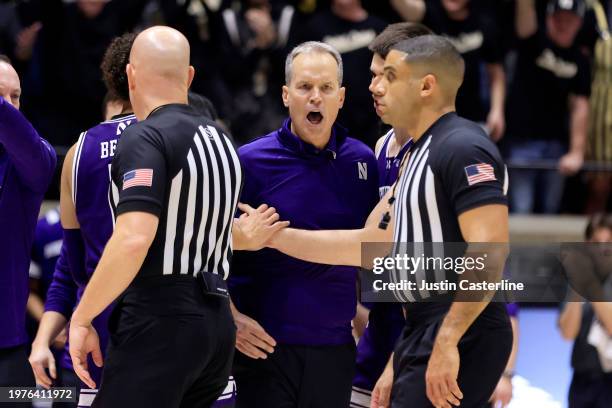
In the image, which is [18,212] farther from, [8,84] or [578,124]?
[578,124]

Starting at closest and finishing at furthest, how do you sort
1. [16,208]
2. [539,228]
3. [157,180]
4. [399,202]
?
[157,180], [399,202], [16,208], [539,228]

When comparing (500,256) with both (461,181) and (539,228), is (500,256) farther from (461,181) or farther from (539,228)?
(539,228)

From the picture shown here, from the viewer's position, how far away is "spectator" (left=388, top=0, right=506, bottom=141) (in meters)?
8.81

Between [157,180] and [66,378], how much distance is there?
2002 mm

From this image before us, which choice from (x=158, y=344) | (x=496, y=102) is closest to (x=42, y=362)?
(x=158, y=344)

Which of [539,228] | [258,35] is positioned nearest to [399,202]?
[258,35]

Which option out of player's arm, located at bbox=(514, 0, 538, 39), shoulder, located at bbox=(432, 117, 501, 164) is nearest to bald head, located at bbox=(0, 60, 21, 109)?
shoulder, located at bbox=(432, 117, 501, 164)

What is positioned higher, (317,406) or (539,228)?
(539,228)

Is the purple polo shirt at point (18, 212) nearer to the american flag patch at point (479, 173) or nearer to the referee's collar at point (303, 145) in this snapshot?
the referee's collar at point (303, 145)

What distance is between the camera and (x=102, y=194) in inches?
199

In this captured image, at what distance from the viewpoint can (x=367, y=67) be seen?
8445 millimetres

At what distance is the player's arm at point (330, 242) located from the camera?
→ 4953 mm

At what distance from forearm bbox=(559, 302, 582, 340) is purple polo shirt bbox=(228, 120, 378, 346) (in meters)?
1.73

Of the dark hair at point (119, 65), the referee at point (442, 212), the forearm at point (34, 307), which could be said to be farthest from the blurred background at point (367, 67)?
the referee at point (442, 212)
